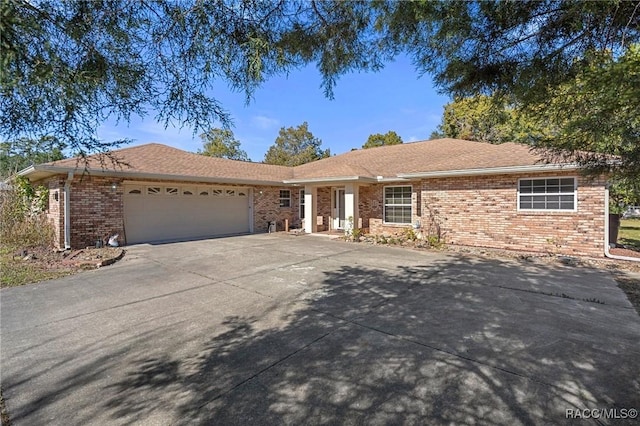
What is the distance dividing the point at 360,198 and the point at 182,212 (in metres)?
8.54

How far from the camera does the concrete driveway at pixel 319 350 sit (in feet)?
9.07

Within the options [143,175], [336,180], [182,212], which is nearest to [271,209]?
[182,212]

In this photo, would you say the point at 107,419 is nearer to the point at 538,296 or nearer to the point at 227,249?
the point at 538,296

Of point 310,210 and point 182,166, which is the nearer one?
point 182,166

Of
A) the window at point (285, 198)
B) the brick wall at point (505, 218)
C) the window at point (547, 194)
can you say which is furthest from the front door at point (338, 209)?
the window at point (547, 194)

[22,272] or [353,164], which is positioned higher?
[353,164]

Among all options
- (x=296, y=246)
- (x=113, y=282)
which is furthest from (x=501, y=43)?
(x=296, y=246)

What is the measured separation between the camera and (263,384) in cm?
311

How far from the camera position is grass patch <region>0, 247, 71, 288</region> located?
23.9 feet

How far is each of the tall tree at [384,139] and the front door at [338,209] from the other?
23.0 m

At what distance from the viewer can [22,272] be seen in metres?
8.03

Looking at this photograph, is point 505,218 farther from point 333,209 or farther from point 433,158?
point 333,209

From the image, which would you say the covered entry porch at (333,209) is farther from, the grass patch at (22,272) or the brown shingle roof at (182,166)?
the grass patch at (22,272)

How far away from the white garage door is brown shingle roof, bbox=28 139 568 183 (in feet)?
3.23
